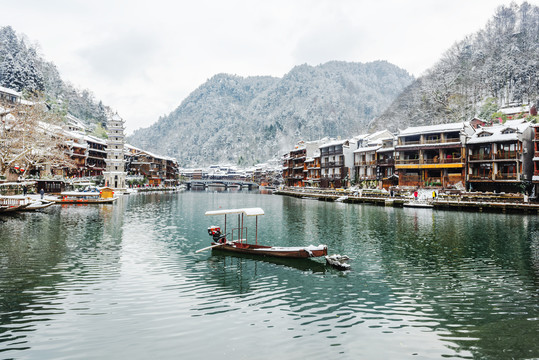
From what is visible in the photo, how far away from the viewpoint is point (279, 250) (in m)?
23.2

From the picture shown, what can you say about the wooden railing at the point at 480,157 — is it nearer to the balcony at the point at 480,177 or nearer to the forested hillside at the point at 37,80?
the balcony at the point at 480,177

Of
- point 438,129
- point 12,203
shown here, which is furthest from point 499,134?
point 12,203

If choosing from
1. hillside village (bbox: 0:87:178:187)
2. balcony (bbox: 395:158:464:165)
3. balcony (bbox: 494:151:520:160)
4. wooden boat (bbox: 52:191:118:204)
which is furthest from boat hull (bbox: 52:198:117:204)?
balcony (bbox: 494:151:520:160)

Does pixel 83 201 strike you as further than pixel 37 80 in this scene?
No

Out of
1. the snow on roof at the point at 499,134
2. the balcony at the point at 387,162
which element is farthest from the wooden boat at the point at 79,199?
the snow on roof at the point at 499,134

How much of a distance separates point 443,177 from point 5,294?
76413 mm

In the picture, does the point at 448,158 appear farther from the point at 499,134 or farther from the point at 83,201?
the point at 83,201

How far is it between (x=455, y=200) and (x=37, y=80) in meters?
154

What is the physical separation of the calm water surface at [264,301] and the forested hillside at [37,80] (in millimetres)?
87306

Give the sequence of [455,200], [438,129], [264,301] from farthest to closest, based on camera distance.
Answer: [438,129]
[455,200]
[264,301]

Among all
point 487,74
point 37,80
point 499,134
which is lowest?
point 499,134

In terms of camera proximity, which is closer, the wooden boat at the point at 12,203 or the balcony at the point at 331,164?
the wooden boat at the point at 12,203

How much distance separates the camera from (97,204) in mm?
68500

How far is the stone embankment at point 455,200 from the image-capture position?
53.1 metres
